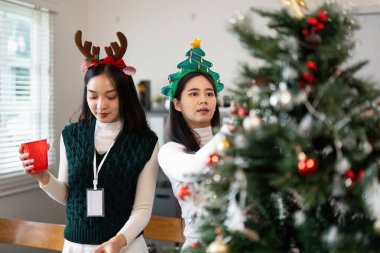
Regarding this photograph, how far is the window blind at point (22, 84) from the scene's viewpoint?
10.0ft

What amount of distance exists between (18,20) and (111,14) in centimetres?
110

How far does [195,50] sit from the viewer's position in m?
1.57

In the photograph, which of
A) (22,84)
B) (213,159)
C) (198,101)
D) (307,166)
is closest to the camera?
(307,166)

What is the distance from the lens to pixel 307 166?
2.31 feet

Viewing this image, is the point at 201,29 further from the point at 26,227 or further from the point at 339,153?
the point at 339,153

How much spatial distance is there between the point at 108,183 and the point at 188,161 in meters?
0.57

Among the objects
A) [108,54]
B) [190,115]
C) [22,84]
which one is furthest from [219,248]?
[22,84]

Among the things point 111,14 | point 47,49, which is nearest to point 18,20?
point 47,49

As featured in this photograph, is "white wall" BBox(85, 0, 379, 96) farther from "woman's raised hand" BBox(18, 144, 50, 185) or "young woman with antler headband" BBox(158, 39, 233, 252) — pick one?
"woman's raised hand" BBox(18, 144, 50, 185)

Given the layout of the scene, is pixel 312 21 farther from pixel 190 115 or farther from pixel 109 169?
pixel 109 169

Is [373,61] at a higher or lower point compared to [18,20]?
lower

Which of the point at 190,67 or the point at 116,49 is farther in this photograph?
the point at 116,49

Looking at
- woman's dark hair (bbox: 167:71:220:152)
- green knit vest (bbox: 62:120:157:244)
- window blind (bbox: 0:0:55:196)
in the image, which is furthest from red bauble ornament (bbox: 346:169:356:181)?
window blind (bbox: 0:0:55:196)

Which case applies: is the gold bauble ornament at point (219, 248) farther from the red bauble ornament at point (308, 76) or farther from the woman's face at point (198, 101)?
the woman's face at point (198, 101)
